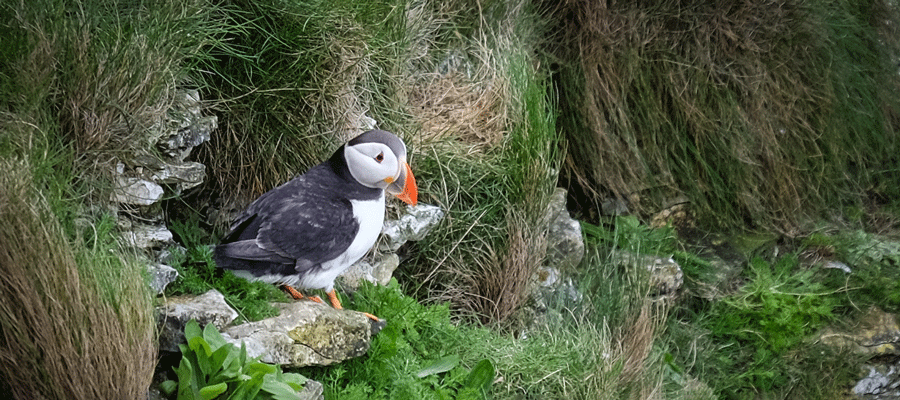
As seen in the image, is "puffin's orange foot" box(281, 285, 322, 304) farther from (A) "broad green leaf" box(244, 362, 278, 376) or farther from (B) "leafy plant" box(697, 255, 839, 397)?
(B) "leafy plant" box(697, 255, 839, 397)

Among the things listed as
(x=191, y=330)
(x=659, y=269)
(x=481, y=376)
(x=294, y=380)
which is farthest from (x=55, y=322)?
(x=659, y=269)

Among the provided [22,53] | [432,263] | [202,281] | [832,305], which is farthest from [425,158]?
[832,305]

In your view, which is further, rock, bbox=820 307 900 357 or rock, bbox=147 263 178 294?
rock, bbox=820 307 900 357

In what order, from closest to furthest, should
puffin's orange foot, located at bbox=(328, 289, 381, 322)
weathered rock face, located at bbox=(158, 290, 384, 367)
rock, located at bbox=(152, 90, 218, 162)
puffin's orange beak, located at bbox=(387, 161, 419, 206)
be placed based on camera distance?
weathered rock face, located at bbox=(158, 290, 384, 367)
puffin's orange beak, located at bbox=(387, 161, 419, 206)
rock, located at bbox=(152, 90, 218, 162)
puffin's orange foot, located at bbox=(328, 289, 381, 322)

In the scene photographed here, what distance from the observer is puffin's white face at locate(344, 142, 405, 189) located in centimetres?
329

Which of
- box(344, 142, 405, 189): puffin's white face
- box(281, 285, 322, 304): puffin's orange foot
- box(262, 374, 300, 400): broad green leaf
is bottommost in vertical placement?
box(281, 285, 322, 304): puffin's orange foot

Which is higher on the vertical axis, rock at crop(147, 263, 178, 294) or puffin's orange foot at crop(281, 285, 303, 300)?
rock at crop(147, 263, 178, 294)

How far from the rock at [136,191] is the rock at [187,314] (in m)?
0.39

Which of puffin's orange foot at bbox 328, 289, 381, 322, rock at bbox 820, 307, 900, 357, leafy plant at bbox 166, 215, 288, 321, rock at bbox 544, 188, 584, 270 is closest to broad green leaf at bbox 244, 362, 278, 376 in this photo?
leafy plant at bbox 166, 215, 288, 321

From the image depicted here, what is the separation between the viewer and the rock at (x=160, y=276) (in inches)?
121

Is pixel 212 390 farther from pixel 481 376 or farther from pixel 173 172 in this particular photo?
pixel 481 376

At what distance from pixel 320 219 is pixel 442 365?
0.96 metres

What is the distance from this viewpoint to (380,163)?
330 centimetres

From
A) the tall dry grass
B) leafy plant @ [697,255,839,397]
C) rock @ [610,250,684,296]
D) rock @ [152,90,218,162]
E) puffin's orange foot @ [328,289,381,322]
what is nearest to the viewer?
rock @ [152,90,218,162]
